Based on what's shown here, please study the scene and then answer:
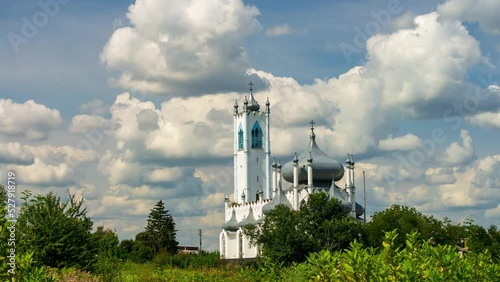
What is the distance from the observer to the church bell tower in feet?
308

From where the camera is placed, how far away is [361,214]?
7775 centimetres

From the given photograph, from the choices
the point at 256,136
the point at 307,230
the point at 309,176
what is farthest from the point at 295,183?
the point at 256,136

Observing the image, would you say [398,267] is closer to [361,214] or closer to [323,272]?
[323,272]

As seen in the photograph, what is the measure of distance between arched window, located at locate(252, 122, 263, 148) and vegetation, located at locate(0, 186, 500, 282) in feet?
97.5

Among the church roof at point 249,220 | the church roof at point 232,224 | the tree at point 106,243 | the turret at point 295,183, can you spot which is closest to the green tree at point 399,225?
the turret at point 295,183

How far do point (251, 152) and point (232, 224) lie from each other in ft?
44.6

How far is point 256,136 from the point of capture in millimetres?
97875

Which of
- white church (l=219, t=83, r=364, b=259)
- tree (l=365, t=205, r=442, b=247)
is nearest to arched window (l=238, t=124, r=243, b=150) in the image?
white church (l=219, t=83, r=364, b=259)

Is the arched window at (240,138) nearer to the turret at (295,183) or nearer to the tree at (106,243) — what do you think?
the turret at (295,183)

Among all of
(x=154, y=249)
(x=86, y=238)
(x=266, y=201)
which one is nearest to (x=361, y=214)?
(x=266, y=201)

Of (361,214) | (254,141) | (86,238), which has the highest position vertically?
(254,141)

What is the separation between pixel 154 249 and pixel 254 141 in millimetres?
22340

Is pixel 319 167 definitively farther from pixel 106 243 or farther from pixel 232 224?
pixel 106 243

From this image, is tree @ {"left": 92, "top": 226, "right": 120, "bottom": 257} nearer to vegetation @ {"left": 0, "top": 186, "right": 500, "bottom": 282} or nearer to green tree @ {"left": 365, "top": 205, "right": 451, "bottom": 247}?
vegetation @ {"left": 0, "top": 186, "right": 500, "bottom": 282}
